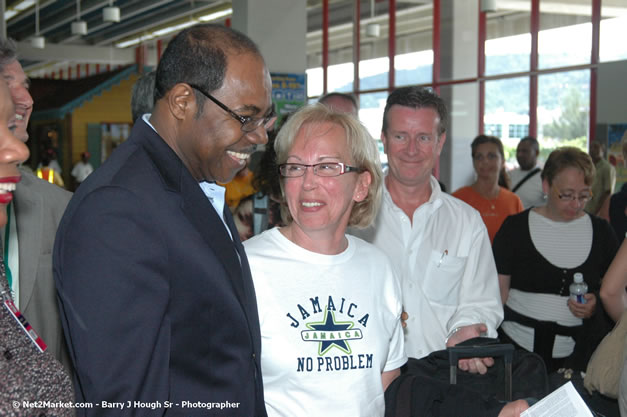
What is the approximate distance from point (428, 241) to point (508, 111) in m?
9.19

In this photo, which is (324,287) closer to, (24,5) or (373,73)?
(373,73)

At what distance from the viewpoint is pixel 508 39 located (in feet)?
36.3

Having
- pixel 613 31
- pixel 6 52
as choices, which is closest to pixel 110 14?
→ pixel 613 31

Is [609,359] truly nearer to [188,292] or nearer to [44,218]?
[188,292]

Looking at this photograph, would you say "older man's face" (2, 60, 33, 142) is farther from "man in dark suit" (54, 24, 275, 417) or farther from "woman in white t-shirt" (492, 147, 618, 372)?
"woman in white t-shirt" (492, 147, 618, 372)

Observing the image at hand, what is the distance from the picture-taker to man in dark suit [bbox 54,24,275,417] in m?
1.22

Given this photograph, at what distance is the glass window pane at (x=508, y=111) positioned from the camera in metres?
10.9

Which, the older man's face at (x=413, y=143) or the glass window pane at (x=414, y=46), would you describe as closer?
the older man's face at (x=413, y=143)

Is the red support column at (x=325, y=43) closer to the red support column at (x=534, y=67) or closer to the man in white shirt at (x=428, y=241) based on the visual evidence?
the red support column at (x=534, y=67)

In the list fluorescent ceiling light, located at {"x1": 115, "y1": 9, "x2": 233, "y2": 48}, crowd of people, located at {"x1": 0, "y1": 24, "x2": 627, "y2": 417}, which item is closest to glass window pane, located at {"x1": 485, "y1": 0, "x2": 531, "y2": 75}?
fluorescent ceiling light, located at {"x1": 115, "y1": 9, "x2": 233, "y2": 48}

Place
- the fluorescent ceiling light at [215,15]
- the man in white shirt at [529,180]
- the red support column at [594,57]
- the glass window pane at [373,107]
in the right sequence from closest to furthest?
the man in white shirt at [529,180] → the red support column at [594,57] → the glass window pane at [373,107] → the fluorescent ceiling light at [215,15]

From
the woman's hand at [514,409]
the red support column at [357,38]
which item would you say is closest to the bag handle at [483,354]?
the woman's hand at [514,409]

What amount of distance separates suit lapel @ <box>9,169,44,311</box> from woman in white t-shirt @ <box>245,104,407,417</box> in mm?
672

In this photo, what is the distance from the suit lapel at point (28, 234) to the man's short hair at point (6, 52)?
0.41 meters
